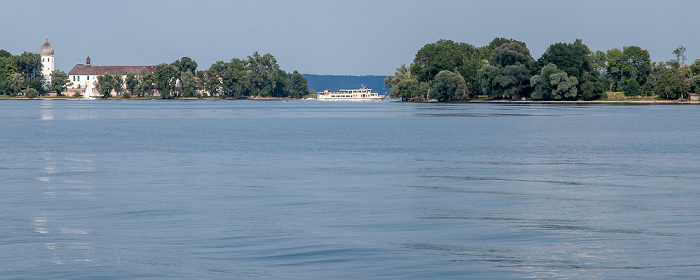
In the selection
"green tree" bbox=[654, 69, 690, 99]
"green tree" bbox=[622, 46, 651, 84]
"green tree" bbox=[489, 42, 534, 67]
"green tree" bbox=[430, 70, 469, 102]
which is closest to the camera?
"green tree" bbox=[654, 69, 690, 99]

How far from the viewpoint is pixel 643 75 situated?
14775 centimetres

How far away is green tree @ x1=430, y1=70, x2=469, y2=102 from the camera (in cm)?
13988

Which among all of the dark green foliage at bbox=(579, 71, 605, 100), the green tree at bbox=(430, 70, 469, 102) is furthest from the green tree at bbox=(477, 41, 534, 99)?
the dark green foliage at bbox=(579, 71, 605, 100)

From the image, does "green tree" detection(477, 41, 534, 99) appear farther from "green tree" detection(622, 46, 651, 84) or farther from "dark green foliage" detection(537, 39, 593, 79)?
"green tree" detection(622, 46, 651, 84)

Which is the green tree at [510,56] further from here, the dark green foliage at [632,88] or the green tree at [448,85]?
the dark green foliage at [632,88]

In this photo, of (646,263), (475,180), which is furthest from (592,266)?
(475,180)

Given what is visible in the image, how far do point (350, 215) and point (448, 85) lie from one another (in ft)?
413

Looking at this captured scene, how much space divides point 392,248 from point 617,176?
547 inches

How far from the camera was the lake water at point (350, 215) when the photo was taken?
11.9m

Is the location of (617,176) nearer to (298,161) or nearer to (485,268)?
(298,161)

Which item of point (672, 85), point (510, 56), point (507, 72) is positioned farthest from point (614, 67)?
point (507, 72)

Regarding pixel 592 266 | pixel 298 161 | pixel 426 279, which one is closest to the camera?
pixel 426 279

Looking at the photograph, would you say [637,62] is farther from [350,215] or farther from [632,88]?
[350,215]

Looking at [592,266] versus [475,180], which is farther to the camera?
[475,180]
